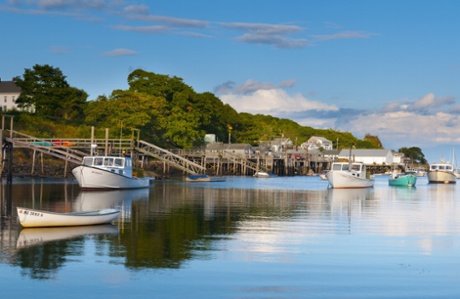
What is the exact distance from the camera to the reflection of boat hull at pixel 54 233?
25672 millimetres

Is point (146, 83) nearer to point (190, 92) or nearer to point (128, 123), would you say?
point (190, 92)

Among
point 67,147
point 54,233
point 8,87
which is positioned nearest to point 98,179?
point 67,147

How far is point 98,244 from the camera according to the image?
2538 cm

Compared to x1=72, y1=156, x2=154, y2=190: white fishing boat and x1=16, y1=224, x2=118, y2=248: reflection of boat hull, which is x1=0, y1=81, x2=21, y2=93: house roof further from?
x1=16, y1=224, x2=118, y2=248: reflection of boat hull

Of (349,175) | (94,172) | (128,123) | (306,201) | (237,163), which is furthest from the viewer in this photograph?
(237,163)

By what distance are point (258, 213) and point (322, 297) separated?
22.4 metres

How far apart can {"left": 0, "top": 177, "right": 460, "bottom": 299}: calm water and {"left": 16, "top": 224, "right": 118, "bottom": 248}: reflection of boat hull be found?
0.04 m

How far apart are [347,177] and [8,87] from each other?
254 feet

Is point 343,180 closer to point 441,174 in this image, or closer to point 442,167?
point 441,174

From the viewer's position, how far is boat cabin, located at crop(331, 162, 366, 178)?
7893 centimetres

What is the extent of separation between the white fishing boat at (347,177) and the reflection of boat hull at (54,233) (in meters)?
48.4

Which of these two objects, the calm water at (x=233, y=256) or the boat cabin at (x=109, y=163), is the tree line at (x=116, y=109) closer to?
the boat cabin at (x=109, y=163)

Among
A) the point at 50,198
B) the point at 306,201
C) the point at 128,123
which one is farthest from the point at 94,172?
the point at 128,123

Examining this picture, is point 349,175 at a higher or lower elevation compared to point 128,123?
lower
